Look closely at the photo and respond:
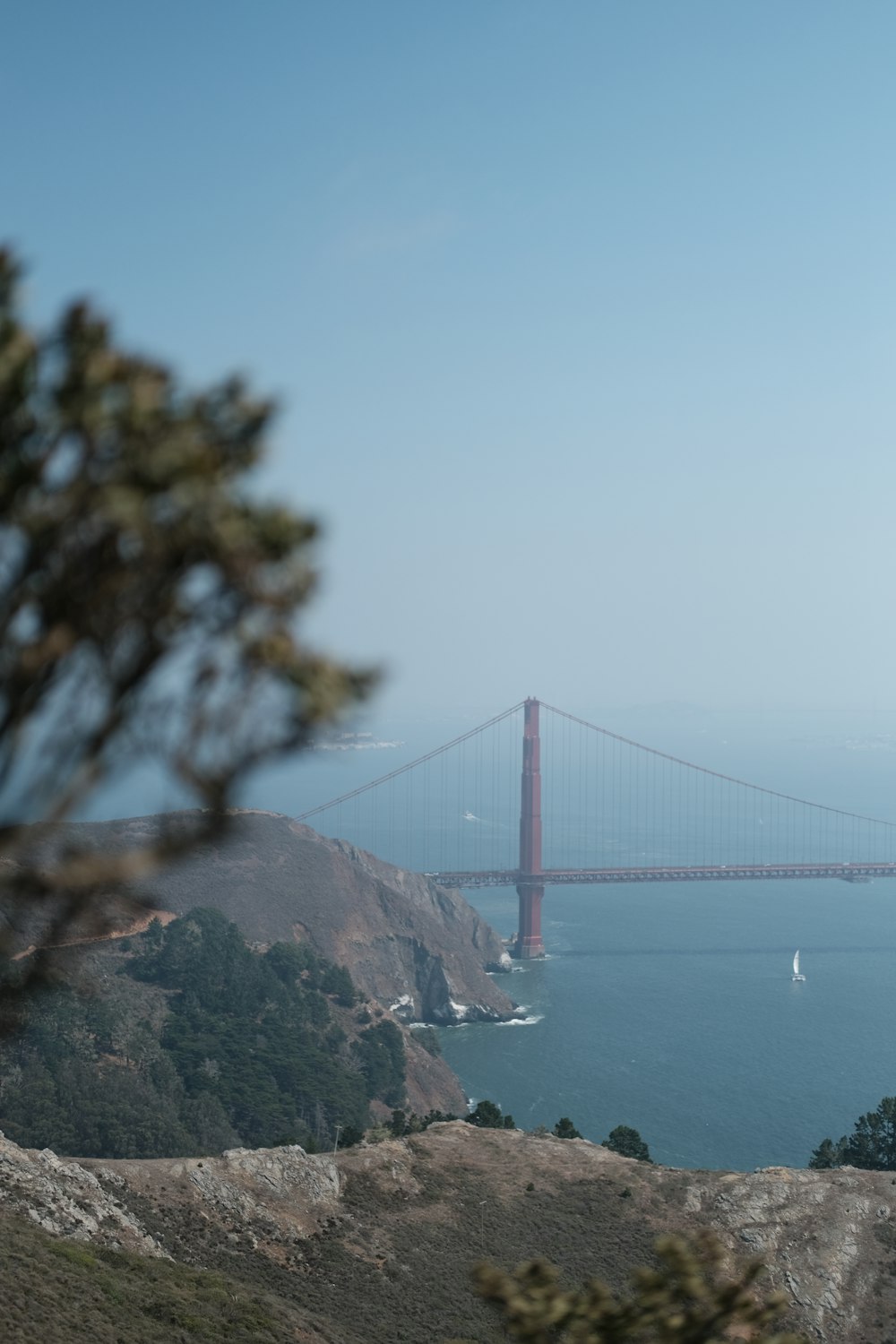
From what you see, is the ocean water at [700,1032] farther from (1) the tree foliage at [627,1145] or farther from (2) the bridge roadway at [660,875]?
(1) the tree foliage at [627,1145]

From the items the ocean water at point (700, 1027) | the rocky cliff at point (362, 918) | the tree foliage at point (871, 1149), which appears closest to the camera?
the tree foliage at point (871, 1149)

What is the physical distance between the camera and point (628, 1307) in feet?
9.32

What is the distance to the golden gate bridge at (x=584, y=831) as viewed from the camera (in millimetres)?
63750

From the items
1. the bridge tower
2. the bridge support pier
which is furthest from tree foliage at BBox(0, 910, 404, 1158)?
the bridge tower

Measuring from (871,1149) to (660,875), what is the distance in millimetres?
31297

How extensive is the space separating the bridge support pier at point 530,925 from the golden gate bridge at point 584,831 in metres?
0.08

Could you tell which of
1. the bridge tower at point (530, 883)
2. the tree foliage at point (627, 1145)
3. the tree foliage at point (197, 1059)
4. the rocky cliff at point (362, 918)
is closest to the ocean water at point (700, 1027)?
the bridge tower at point (530, 883)

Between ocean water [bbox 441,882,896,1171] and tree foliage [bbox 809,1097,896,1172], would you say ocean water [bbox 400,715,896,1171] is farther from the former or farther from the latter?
tree foliage [bbox 809,1097,896,1172]

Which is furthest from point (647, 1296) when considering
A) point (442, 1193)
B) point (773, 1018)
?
point (773, 1018)

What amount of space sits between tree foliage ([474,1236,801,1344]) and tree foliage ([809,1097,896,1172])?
93.6 ft

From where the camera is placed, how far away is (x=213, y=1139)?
32906 millimetres

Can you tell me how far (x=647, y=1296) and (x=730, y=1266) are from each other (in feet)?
53.7

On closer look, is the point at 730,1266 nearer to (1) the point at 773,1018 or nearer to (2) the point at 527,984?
(1) the point at 773,1018

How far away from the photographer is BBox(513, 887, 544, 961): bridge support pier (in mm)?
63312
